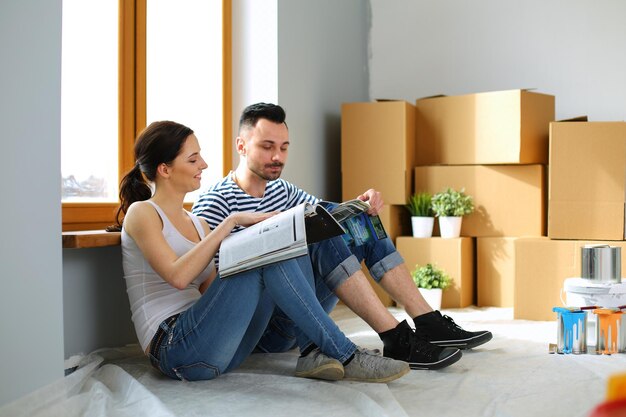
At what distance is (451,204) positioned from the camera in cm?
347

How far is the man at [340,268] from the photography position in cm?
208

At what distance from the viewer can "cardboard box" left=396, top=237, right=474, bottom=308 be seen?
11.2ft

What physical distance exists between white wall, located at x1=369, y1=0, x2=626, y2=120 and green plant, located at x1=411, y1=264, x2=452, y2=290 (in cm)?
117

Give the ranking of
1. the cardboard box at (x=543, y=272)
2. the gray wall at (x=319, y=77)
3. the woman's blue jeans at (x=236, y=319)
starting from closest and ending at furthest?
the woman's blue jeans at (x=236, y=319) < the cardboard box at (x=543, y=272) < the gray wall at (x=319, y=77)

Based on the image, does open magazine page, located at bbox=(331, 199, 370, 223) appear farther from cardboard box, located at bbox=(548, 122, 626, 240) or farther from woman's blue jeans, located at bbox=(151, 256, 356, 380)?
cardboard box, located at bbox=(548, 122, 626, 240)

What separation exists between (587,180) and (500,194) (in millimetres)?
482

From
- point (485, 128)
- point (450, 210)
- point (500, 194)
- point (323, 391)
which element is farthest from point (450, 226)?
point (323, 391)

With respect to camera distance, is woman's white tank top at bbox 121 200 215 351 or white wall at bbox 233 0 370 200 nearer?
woman's white tank top at bbox 121 200 215 351

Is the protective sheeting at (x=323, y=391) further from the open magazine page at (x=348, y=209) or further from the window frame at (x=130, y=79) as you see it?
the window frame at (x=130, y=79)

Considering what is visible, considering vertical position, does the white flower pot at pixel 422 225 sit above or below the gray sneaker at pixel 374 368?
above

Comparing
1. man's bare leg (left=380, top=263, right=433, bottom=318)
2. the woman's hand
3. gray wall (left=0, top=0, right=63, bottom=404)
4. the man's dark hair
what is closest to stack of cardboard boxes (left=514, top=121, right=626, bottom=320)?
man's bare leg (left=380, top=263, right=433, bottom=318)

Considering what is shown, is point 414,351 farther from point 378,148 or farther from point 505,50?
point 505,50

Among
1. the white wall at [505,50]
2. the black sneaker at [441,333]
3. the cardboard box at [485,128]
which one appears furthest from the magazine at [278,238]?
the white wall at [505,50]

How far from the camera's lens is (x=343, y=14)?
3.88 meters
